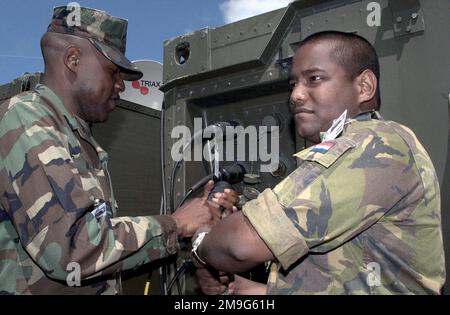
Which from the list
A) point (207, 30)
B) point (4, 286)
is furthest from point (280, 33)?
point (4, 286)

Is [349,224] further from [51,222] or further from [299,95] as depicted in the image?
[51,222]

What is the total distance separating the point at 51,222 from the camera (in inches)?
69.1

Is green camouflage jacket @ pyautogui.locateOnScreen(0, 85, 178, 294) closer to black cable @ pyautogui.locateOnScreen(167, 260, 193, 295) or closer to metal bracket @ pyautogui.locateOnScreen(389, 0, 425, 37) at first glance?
black cable @ pyautogui.locateOnScreen(167, 260, 193, 295)

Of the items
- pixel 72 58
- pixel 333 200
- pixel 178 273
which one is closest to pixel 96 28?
pixel 72 58

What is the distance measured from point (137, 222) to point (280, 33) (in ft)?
5.18

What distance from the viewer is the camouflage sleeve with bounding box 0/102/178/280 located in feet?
5.78

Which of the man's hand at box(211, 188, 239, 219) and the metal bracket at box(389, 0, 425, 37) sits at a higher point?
the metal bracket at box(389, 0, 425, 37)

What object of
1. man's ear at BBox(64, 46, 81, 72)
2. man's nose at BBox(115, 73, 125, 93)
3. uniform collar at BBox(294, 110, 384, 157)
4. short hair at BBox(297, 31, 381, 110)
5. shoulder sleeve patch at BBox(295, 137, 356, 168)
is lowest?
shoulder sleeve patch at BBox(295, 137, 356, 168)

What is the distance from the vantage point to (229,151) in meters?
3.39

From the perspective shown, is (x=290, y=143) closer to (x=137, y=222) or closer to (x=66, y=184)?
(x=137, y=222)

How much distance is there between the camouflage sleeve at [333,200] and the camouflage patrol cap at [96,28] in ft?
5.08

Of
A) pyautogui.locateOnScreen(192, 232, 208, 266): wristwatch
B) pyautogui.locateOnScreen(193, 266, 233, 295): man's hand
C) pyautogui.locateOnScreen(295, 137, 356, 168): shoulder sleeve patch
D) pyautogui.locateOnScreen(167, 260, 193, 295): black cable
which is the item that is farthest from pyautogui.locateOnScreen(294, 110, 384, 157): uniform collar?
pyautogui.locateOnScreen(167, 260, 193, 295): black cable

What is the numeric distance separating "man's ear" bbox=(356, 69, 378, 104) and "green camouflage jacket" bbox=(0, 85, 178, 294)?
119cm

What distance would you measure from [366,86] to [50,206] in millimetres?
1468
